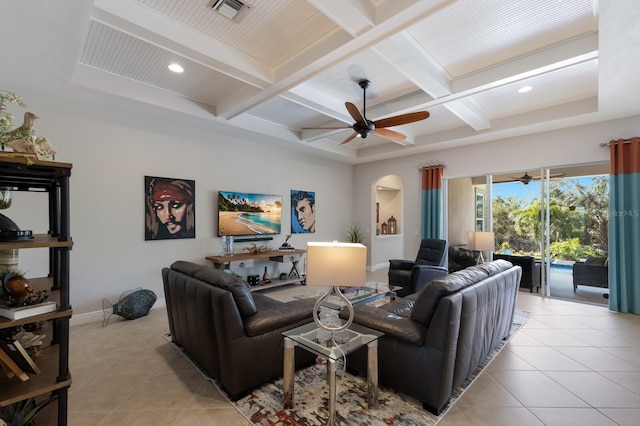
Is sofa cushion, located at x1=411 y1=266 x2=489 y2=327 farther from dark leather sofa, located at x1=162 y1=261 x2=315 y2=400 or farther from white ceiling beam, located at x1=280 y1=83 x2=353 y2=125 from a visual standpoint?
white ceiling beam, located at x1=280 y1=83 x2=353 y2=125

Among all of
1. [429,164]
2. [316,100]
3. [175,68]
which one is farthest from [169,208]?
[429,164]

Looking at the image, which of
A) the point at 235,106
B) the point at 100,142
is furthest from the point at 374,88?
the point at 100,142

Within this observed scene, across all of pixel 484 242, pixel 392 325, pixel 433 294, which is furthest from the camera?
pixel 484 242

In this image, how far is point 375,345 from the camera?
2.06 m

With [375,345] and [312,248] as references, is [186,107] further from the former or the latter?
[375,345]

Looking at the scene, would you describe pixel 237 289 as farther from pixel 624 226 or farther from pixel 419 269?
pixel 624 226

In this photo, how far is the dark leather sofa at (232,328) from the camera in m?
2.15

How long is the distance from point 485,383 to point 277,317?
186 cm

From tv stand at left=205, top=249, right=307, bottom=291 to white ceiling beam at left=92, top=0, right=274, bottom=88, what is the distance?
111 inches

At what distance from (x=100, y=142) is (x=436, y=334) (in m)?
4.66

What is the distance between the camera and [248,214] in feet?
18.2

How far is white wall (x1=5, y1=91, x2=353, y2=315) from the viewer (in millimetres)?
3631

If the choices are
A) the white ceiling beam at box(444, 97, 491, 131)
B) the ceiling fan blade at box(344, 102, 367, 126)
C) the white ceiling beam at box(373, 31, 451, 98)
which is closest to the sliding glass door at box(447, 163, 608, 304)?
the white ceiling beam at box(444, 97, 491, 131)

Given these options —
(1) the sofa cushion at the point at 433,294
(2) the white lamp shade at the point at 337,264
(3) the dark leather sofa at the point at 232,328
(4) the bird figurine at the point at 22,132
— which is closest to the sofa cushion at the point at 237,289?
(3) the dark leather sofa at the point at 232,328
